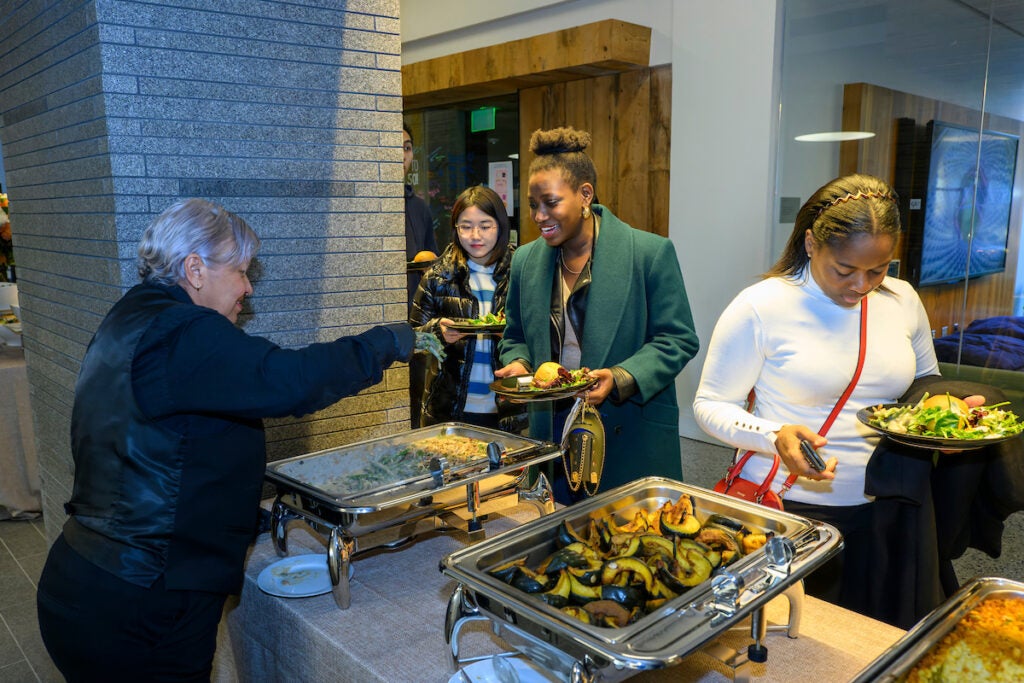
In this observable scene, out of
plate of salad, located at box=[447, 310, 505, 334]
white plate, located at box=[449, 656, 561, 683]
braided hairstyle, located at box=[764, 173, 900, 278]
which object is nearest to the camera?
white plate, located at box=[449, 656, 561, 683]

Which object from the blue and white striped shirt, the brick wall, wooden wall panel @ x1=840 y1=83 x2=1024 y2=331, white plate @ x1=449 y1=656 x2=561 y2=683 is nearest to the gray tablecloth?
the brick wall

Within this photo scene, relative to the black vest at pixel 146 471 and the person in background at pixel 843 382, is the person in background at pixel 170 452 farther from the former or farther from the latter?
the person in background at pixel 843 382

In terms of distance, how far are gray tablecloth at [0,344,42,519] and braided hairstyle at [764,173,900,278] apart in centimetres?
329

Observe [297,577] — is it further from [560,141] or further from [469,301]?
[469,301]

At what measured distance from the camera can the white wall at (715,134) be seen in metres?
3.86

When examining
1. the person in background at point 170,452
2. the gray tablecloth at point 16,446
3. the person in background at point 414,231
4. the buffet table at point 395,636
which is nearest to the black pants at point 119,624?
the person in background at point 170,452

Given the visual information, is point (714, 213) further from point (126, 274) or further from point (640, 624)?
point (640, 624)

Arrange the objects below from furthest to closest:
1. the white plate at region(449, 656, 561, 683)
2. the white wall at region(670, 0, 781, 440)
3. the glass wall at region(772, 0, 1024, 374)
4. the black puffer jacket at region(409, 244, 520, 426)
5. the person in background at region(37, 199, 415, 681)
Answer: the white wall at region(670, 0, 781, 440), the glass wall at region(772, 0, 1024, 374), the black puffer jacket at region(409, 244, 520, 426), the person in background at region(37, 199, 415, 681), the white plate at region(449, 656, 561, 683)

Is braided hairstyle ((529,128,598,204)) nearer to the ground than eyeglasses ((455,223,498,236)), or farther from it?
farther from it

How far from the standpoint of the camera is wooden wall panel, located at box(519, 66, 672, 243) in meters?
4.35

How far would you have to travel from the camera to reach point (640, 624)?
34.2 inches

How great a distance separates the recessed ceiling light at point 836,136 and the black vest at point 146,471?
134 inches

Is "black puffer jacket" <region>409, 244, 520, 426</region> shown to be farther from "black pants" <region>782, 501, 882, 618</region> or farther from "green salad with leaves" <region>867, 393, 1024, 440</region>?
"green salad with leaves" <region>867, 393, 1024, 440</region>

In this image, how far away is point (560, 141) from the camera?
1.91 m
